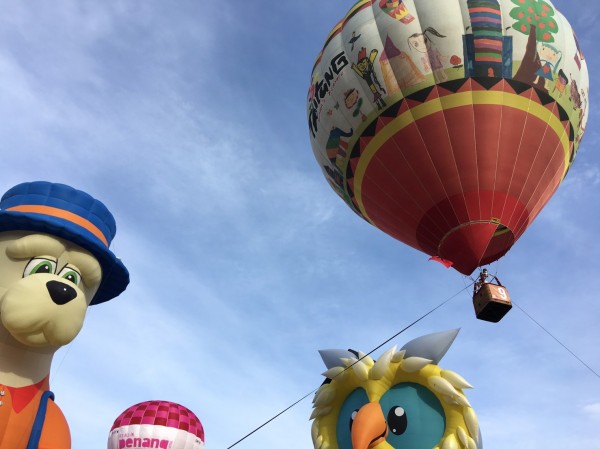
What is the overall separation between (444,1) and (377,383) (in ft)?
23.2

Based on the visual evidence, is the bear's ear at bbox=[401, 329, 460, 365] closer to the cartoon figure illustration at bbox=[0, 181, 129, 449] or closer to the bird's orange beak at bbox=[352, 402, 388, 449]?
the bird's orange beak at bbox=[352, 402, 388, 449]

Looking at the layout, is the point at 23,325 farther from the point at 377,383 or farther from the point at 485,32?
the point at 485,32

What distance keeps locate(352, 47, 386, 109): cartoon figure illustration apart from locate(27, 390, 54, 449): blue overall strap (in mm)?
7600

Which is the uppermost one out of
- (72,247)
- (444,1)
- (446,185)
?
(444,1)

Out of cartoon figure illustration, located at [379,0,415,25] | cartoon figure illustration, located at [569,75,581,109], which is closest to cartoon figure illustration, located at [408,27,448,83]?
cartoon figure illustration, located at [379,0,415,25]

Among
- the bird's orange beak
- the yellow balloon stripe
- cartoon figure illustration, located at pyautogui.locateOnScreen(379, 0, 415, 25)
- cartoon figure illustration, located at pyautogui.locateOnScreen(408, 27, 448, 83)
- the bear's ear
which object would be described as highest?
cartoon figure illustration, located at pyautogui.locateOnScreen(379, 0, 415, 25)

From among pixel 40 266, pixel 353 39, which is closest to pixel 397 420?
pixel 40 266

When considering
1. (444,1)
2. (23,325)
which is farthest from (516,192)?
(23,325)

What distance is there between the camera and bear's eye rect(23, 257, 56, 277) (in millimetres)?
6539

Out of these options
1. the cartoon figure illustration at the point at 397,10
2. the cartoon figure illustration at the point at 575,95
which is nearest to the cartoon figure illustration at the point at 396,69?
the cartoon figure illustration at the point at 397,10

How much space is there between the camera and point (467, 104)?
10664 mm

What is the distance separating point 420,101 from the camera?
1085 cm

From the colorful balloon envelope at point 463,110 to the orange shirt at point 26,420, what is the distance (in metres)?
7.32

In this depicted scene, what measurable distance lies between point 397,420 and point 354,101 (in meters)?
6.13
